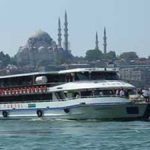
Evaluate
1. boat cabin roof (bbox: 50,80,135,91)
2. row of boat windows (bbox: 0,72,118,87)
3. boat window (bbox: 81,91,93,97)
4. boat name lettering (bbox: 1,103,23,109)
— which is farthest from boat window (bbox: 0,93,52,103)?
boat window (bbox: 81,91,93,97)

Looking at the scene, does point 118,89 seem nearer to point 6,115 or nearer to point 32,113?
point 32,113

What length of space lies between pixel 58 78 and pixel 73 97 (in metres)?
2.88

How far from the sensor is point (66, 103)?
145ft

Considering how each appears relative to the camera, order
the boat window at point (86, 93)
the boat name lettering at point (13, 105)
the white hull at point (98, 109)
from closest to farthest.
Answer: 1. the white hull at point (98, 109)
2. the boat window at point (86, 93)
3. the boat name lettering at point (13, 105)

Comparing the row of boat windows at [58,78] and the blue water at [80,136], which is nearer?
the blue water at [80,136]

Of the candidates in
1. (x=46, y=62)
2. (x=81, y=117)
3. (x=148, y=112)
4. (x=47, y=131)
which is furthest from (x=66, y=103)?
(x=46, y=62)

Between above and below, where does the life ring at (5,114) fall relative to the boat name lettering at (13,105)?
below

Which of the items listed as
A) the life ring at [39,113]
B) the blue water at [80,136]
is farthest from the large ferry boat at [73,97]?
the blue water at [80,136]

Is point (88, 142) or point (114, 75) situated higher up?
point (114, 75)

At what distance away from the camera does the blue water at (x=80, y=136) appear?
27.7 meters

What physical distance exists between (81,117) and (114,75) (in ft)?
13.4

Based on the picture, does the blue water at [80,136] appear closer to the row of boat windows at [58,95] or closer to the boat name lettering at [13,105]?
the row of boat windows at [58,95]

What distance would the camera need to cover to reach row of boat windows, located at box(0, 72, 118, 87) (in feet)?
147

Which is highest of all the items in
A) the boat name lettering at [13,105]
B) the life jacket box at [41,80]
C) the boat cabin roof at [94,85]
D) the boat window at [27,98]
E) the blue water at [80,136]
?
the life jacket box at [41,80]
